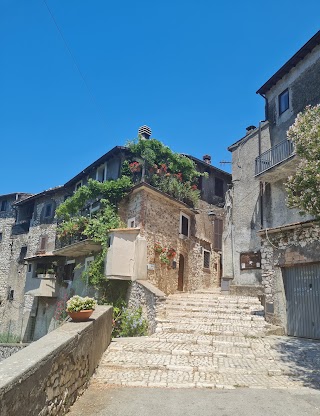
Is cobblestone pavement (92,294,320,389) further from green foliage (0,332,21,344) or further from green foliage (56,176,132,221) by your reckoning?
green foliage (0,332,21,344)

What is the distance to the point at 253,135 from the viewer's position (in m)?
20.5

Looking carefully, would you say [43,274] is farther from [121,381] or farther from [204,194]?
[121,381]

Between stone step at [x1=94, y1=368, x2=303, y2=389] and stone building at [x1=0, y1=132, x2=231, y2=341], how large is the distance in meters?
9.44

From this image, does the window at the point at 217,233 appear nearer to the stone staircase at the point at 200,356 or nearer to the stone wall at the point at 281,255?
the stone staircase at the point at 200,356

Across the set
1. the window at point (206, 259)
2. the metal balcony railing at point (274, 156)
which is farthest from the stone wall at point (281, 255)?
the window at point (206, 259)

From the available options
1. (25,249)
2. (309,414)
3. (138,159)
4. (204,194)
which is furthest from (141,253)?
(25,249)

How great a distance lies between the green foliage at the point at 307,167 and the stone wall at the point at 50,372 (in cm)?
524

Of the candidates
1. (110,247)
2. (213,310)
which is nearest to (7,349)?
(110,247)

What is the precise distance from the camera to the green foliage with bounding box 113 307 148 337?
42.2ft

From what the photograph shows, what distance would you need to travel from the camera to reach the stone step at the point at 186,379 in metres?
5.62

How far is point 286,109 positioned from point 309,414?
1739 cm

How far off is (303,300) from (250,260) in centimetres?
868

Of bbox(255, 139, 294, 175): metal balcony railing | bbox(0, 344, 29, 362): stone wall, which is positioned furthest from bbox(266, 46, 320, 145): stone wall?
bbox(0, 344, 29, 362): stone wall

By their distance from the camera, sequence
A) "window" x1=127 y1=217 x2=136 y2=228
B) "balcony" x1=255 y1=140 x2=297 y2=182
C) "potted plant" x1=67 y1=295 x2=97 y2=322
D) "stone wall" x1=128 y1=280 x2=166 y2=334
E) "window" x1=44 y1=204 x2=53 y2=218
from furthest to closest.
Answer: "window" x1=44 y1=204 x2=53 y2=218
"window" x1=127 y1=217 x2=136 y2=228
"balcony" x1=255 y1=140 x2=297 y2=182
"stone wall" x1=128 y1=280 x2=166 y2=334
"potted plant" x1=67 y1=295 x2=97 y2=322
